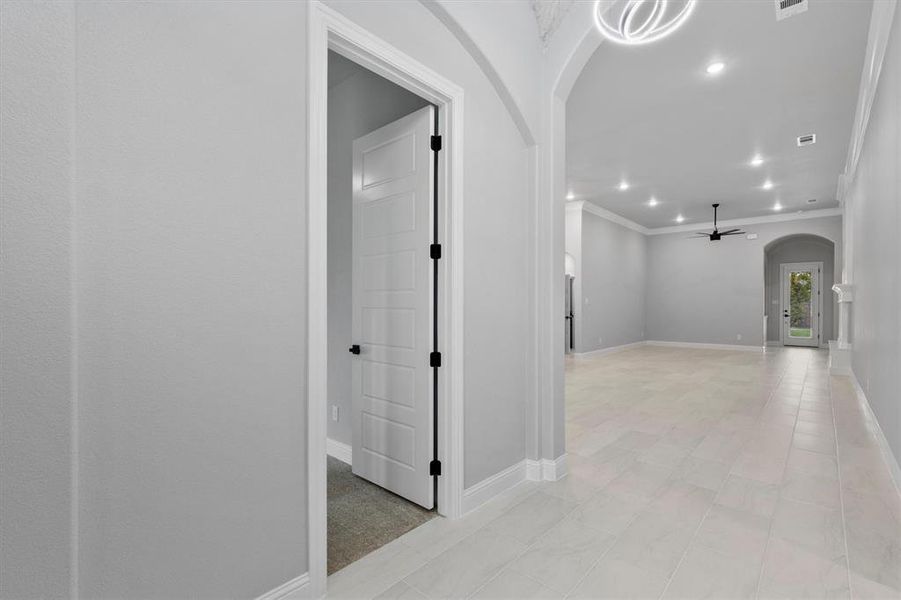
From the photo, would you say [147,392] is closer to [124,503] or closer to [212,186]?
[124,503]

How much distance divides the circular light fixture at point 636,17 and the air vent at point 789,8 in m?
0.65

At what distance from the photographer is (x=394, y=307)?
2752 mm

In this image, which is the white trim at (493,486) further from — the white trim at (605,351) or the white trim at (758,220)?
the white trim at (758,220)

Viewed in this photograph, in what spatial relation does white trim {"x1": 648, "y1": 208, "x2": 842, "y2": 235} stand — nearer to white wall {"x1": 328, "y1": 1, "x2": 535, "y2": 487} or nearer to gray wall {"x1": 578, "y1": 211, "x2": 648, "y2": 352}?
gray wall {"x1": 578, "y1": 211, "x2": 648, "y2": 352}

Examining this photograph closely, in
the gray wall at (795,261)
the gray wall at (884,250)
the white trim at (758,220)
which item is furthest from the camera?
the gray wall at (795,261)

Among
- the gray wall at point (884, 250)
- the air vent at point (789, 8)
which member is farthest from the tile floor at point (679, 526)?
the air vent at point (789, 8)

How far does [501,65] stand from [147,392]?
2486 mm

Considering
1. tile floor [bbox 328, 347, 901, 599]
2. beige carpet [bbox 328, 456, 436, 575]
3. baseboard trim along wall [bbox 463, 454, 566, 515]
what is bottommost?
beige carpet [bbox 328, 456, 436, 575]

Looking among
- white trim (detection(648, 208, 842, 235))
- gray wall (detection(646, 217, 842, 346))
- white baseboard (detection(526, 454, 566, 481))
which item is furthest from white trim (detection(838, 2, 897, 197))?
gray wall (detection(646, 217, 842, 346))

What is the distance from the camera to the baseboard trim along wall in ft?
8.37

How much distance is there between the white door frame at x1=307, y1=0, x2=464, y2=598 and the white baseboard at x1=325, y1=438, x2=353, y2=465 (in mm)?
1069

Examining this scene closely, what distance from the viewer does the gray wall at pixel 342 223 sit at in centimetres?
325

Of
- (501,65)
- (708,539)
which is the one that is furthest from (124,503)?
(501,65)

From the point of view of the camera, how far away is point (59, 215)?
46.1 inches
